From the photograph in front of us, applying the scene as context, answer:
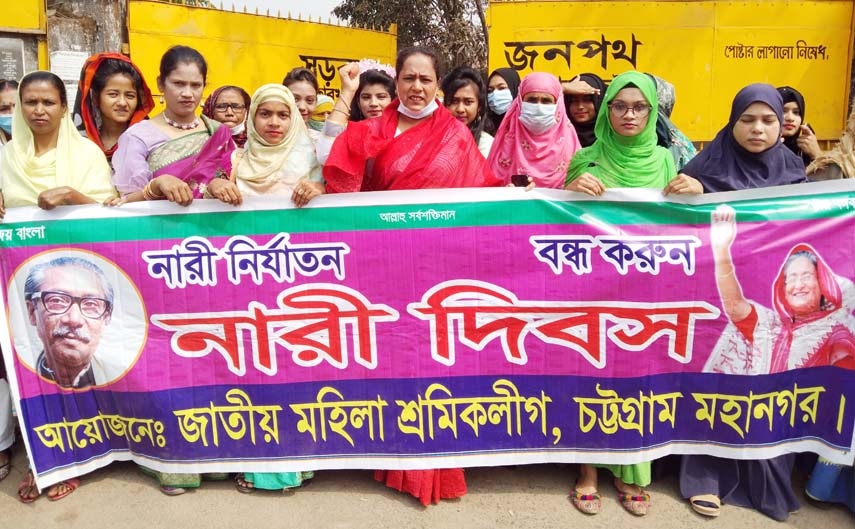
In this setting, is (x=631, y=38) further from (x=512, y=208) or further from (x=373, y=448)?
(x=373, y=448)

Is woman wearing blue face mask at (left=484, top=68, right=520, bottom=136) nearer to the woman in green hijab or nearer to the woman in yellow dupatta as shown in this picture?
the woman in green hijab

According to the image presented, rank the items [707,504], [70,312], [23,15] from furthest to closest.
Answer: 1. [23,15]
2. [70,312]
3. [707,504]

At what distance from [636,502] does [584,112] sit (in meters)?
1.98

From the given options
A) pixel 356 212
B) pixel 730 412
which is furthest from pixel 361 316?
pixel 730 412

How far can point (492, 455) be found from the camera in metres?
2.54

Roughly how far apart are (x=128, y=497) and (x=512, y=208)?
1889mm

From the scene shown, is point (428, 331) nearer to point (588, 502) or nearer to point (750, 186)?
point (588, 502)

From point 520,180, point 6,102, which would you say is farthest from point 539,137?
point 6,102

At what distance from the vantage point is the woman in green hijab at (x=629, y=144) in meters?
2.61

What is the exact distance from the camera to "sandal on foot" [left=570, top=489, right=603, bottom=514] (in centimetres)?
245

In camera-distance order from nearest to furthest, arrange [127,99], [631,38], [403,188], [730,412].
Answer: [730,412]
[403,188]
[127,99]
[631,38]

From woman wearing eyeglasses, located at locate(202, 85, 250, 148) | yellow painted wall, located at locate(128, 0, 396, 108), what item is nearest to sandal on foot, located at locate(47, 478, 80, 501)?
woman wearing eyeglasses, located at locate(202, 85, 250, 148)

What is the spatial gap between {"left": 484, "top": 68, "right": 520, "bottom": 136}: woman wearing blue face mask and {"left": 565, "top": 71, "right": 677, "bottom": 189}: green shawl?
1058 millimetres

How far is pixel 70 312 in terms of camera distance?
8.46 ft
